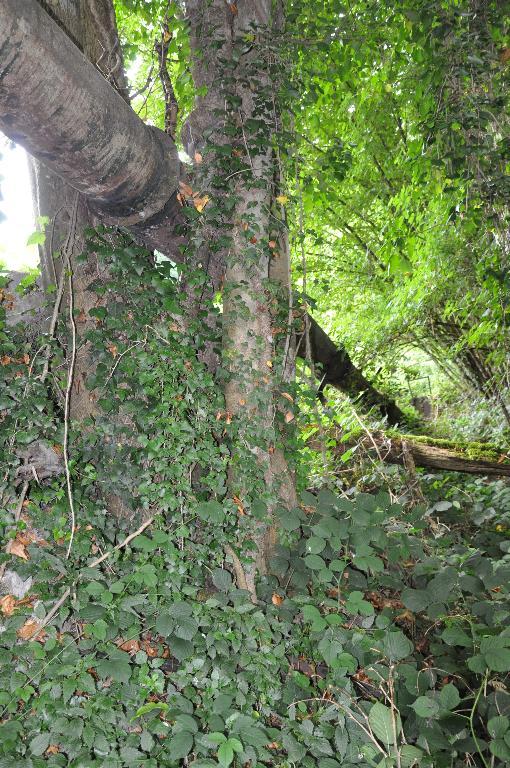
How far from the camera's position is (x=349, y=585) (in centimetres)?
221

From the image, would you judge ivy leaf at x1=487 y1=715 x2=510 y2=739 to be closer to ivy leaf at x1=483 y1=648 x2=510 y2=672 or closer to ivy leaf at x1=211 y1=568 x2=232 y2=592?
ivy leaf at x1=483 y1=648 x2=510 y2=672

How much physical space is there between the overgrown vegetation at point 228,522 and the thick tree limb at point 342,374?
1.26 m

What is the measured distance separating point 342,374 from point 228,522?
9.48 feet

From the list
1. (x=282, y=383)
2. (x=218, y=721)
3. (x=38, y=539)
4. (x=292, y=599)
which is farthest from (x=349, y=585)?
(x=38, y=539)

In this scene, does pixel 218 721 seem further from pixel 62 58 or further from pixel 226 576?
pixel 62 58

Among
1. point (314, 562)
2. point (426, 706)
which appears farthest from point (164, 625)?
point (426, 706)

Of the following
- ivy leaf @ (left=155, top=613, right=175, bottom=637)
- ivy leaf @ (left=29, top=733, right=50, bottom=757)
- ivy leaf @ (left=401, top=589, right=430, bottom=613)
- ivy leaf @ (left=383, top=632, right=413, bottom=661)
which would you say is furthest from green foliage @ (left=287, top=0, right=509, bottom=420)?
ivy leaf @ (left=29, top=733, right=50, bottom=757)

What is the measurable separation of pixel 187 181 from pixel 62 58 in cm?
93

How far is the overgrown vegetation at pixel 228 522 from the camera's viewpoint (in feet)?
5.44

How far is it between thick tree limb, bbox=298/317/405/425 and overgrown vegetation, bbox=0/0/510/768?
4.15ft

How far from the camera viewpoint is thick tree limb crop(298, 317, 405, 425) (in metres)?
4.21

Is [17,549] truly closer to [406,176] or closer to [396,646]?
[396,646]

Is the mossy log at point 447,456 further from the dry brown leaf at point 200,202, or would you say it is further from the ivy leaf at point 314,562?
the dry brown leaf at point 200,202

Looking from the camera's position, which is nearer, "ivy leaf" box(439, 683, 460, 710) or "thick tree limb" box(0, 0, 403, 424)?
"thick tree limb" box(0, 0, 403, 424)
